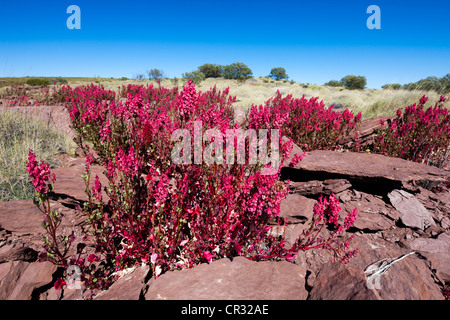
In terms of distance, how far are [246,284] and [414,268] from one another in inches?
68.2

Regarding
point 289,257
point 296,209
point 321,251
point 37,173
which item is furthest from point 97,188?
point 321,251

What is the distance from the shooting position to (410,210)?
10.2ft

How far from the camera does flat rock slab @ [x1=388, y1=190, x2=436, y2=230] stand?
2.96 meters

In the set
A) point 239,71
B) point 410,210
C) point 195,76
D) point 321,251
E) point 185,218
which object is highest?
point 239,71

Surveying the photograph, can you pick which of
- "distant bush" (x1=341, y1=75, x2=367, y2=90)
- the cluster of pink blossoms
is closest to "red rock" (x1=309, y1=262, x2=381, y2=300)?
the cluster of pink blossoms

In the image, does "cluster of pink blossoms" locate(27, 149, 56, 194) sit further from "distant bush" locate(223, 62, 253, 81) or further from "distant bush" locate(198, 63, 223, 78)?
"distant bush" locate(198, 63, 223, 78)

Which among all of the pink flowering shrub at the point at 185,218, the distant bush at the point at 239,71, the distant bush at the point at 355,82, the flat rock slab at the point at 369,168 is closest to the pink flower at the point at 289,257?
the pink flowering shrub at the point at 185,218

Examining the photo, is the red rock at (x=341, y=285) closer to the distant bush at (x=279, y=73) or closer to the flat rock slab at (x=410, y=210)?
the flat rock slab at (x=410, y=210)

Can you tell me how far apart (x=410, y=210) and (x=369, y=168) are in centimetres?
82

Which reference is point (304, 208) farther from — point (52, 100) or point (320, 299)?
point (52, 100)

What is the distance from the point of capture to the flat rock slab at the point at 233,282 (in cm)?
165

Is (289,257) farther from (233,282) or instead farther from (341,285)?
(233,282)
